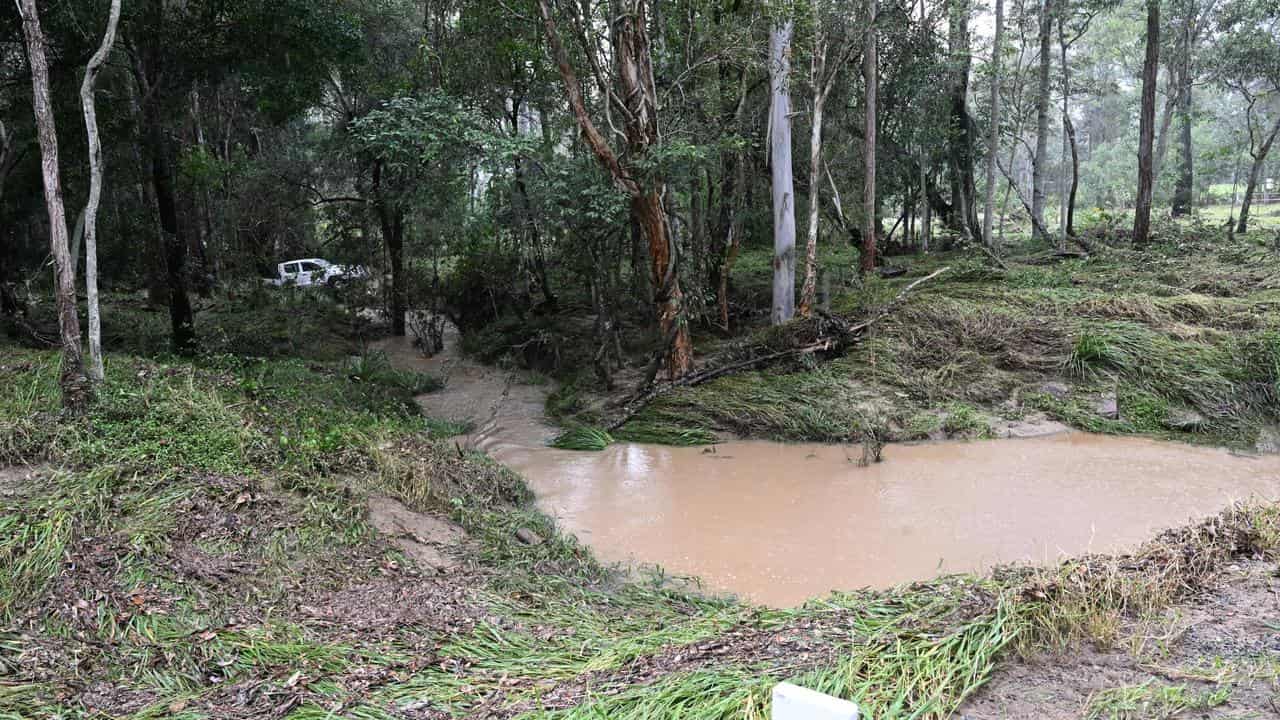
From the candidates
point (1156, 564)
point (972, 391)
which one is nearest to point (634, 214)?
point (972, 391)

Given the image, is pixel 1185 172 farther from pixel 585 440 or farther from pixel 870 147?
pixel 585 440

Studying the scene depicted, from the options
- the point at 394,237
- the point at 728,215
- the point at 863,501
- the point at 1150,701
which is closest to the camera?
the point at 1150,701

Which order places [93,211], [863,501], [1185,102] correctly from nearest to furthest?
1. [93,211]
2. [863,501]
3. [1185,102]

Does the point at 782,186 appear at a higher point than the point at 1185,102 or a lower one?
lower

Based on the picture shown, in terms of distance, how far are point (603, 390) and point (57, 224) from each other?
628cm

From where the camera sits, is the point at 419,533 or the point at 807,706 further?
the point at 419,533

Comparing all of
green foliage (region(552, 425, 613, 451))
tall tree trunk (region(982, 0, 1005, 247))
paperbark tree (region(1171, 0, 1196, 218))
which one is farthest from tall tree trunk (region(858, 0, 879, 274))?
paperbark tree (region(1171, 0, 1196, 218))

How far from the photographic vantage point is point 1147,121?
14.6 meters

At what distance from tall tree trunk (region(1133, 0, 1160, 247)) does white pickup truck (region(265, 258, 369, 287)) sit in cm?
1440

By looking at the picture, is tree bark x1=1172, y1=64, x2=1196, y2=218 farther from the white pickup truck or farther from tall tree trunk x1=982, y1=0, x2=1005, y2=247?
the white pickup truck

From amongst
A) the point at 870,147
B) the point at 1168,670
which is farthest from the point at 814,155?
the point at 1168,670

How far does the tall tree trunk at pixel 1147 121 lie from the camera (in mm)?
14250

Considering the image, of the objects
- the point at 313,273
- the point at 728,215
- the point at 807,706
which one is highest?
the point at 728,215

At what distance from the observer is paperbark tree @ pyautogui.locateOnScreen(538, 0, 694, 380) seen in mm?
8547
